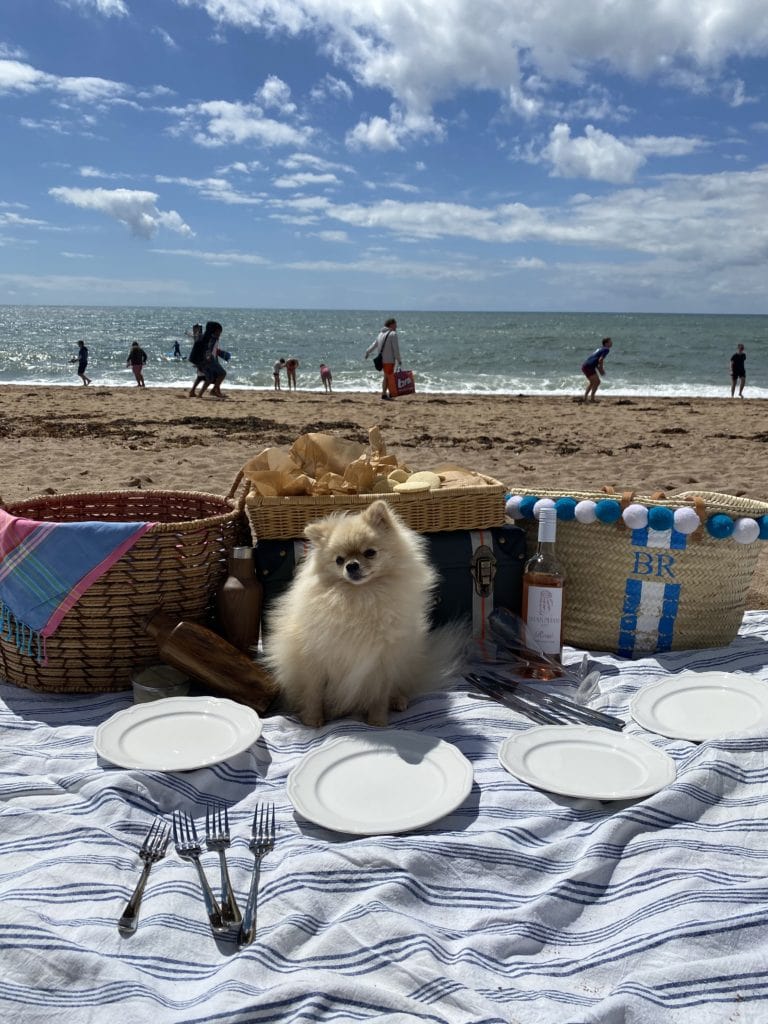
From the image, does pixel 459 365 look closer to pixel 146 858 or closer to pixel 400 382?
pixel 400 382

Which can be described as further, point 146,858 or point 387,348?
point 387,348

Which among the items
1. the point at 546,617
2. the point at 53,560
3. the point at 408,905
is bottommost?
the point at 408,905

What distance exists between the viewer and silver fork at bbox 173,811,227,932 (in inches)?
61.7

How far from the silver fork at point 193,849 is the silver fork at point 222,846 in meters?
0.02

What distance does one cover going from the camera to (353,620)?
2.48m

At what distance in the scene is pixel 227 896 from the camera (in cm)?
161

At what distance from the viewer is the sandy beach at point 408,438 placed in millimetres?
7898

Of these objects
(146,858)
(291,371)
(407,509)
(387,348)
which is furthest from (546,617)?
(291,371)

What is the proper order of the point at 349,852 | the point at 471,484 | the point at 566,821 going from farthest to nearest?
the point at 471,484 → the point at 566,821 → the point at 349,852

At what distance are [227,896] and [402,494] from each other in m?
1.74

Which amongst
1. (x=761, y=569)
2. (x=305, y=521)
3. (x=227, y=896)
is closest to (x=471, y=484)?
(x=305, y=521)

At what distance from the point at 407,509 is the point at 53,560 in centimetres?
137

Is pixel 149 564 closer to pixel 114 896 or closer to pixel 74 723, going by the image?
pixel 74 723

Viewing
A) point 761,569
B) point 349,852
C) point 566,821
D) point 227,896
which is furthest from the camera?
point 761,569
